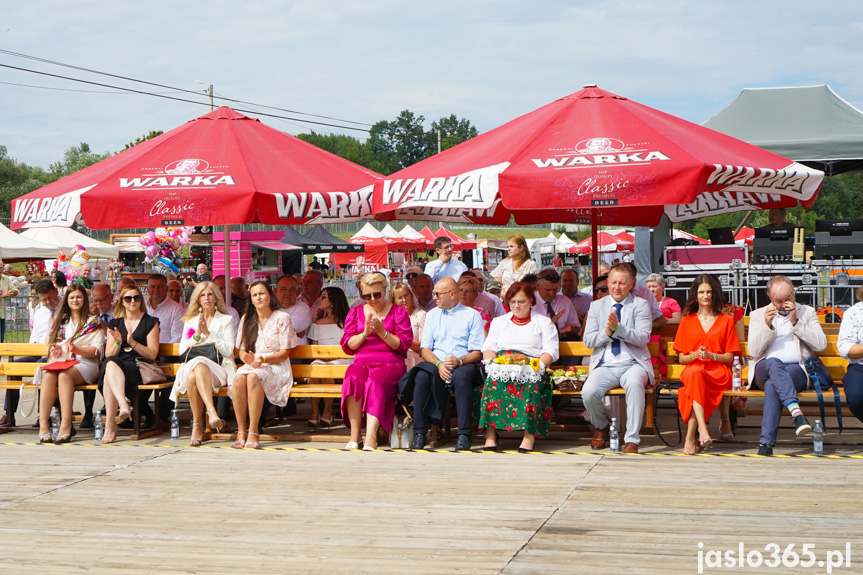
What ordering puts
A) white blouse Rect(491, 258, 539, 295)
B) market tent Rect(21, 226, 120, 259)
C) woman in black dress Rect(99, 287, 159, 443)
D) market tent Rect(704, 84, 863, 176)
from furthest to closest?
market tent Rect(21, 226, 120, 259), market tent Rect(704, 84, 863, 176), white blouse Rect(491, 258, 539, 295), woman in black dress Rect(99, 287, 159, 443)

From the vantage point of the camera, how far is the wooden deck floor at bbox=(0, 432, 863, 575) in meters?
4.54

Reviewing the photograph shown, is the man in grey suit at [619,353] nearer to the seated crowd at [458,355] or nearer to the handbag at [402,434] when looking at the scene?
the seated crowd at [458,355]

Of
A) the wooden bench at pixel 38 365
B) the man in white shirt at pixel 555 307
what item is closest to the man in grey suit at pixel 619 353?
the man in white shirt at pixel 555 307

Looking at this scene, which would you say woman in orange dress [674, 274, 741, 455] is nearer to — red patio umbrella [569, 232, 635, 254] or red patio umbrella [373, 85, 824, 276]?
red patio umbrella [373, 85, 824, 276]

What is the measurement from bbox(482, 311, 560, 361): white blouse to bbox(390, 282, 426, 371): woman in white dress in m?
0.64

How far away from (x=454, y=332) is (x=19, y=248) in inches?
584

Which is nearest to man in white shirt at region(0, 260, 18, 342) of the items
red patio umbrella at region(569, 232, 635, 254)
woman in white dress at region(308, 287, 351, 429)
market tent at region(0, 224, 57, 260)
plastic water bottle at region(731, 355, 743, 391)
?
market tent at region(0, 224, 57, 260)

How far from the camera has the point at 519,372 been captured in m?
7.08

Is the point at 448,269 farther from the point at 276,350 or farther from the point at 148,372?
the point at 148,372

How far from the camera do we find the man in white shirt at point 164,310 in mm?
8914

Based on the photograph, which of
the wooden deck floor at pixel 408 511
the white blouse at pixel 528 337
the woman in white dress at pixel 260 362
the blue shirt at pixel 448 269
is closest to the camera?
the wooden deck floor at pixel 408 511

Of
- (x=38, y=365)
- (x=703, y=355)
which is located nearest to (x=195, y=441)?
(x=38, y=365)

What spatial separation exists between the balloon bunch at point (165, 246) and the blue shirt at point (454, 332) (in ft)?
38.5

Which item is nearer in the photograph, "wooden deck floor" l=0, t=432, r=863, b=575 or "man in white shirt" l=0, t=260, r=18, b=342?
"wooden deck floor" l=0, t=432, r=863, b=575
